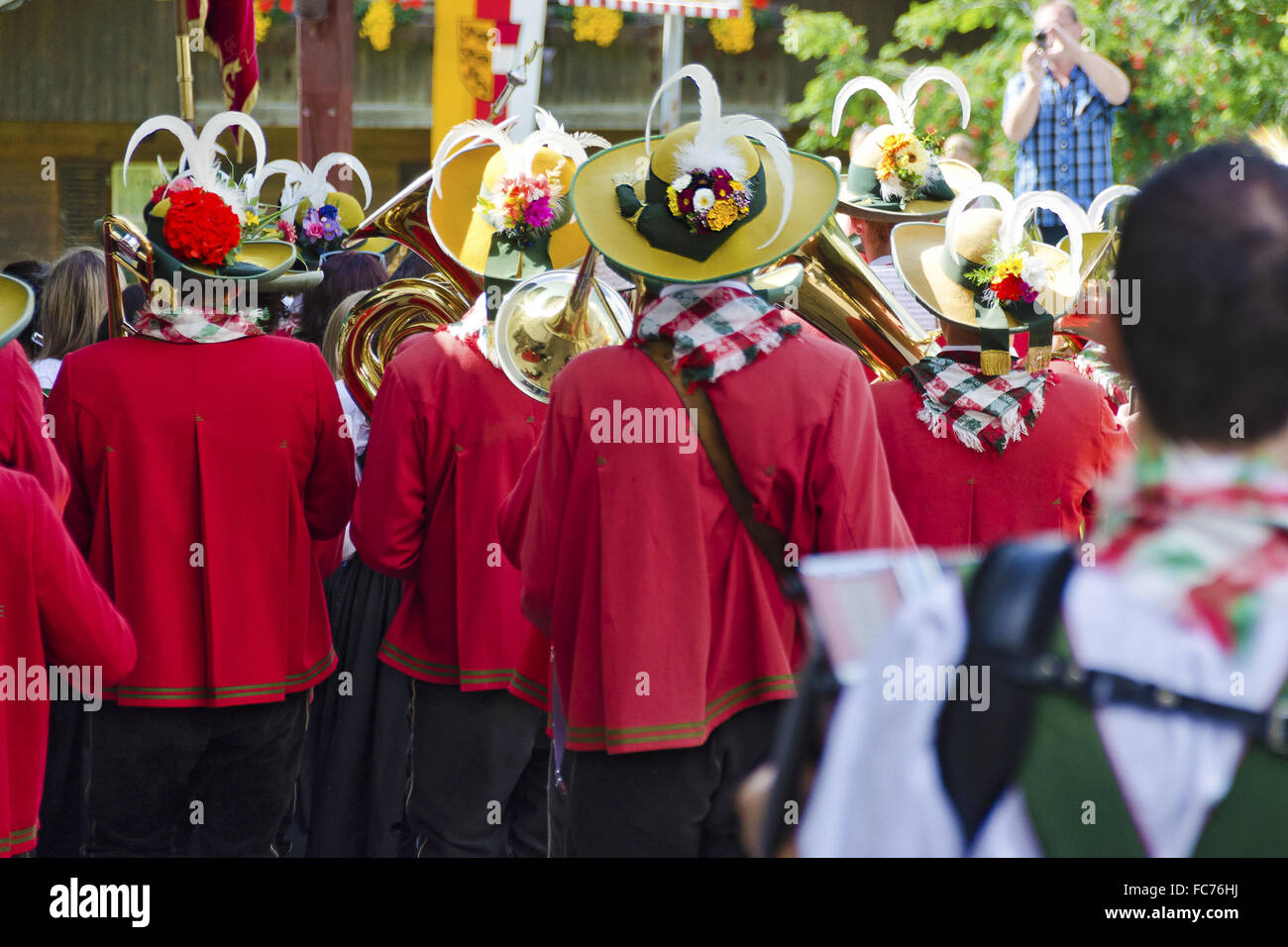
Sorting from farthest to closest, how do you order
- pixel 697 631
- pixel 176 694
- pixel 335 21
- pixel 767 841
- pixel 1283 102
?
pixel 1283 102 < pixel 335 21 < pixel 176 694 < pixel 697 631 < pixel 767 841

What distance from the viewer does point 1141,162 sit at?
9406 millimetres

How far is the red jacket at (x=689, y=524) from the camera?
9.20 feet

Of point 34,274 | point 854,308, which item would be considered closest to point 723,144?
point 854,308

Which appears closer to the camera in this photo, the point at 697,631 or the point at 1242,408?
the point at 1242,408

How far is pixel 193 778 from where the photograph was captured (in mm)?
3641

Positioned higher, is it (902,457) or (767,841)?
(902,457)

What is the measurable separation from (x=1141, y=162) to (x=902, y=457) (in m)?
6.72

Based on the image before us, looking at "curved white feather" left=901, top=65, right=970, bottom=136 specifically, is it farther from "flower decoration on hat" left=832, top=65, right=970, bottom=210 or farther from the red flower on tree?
the red flower on tree

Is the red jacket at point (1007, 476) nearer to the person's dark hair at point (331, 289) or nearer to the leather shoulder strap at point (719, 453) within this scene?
the leather shoulder strap at point (719, 453)

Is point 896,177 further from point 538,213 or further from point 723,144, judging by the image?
point 723,144

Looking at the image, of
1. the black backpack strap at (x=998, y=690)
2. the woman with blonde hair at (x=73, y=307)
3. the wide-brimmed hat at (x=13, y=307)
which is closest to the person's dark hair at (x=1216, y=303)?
the black backpack strap at (x=998, y=690)

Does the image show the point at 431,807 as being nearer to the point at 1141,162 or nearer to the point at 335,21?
the point at 335,21

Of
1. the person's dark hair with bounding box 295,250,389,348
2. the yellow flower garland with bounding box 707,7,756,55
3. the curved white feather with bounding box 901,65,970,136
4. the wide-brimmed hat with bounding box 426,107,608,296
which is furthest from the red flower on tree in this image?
the yellow flower garland with bounding box 707,7,756,55

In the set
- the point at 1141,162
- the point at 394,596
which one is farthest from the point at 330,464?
the point at 1141,162
